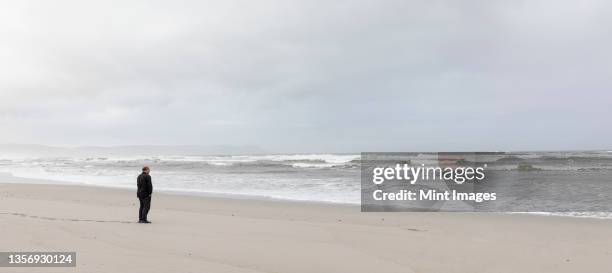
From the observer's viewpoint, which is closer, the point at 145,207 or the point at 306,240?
the point at 306,240

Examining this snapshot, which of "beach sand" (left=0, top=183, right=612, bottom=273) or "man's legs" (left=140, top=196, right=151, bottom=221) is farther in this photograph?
"man's legs" (left=140, top=196, right=151, bottom=221)

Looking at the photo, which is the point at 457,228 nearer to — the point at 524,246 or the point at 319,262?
the point at 524,246

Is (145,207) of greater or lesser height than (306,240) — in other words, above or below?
above

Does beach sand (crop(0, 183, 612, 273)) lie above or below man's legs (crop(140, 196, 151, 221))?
below

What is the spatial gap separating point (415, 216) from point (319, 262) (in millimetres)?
5237

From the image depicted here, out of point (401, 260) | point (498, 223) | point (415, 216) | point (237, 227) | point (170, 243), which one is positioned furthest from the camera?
point (415, 216)

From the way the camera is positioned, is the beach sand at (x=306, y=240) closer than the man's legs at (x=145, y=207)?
Yes

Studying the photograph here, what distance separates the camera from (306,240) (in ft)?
23.8

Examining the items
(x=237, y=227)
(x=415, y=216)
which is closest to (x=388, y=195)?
(x=415, y=216)

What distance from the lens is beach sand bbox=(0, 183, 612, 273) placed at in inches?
225

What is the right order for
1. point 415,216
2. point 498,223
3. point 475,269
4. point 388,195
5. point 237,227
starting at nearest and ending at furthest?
point 475,269
point 237,227
point 498,223
point 415,216
point 388,195

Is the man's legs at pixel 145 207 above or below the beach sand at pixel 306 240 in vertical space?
above

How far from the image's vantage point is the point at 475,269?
5.66m

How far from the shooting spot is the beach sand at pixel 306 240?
18.7 feet
